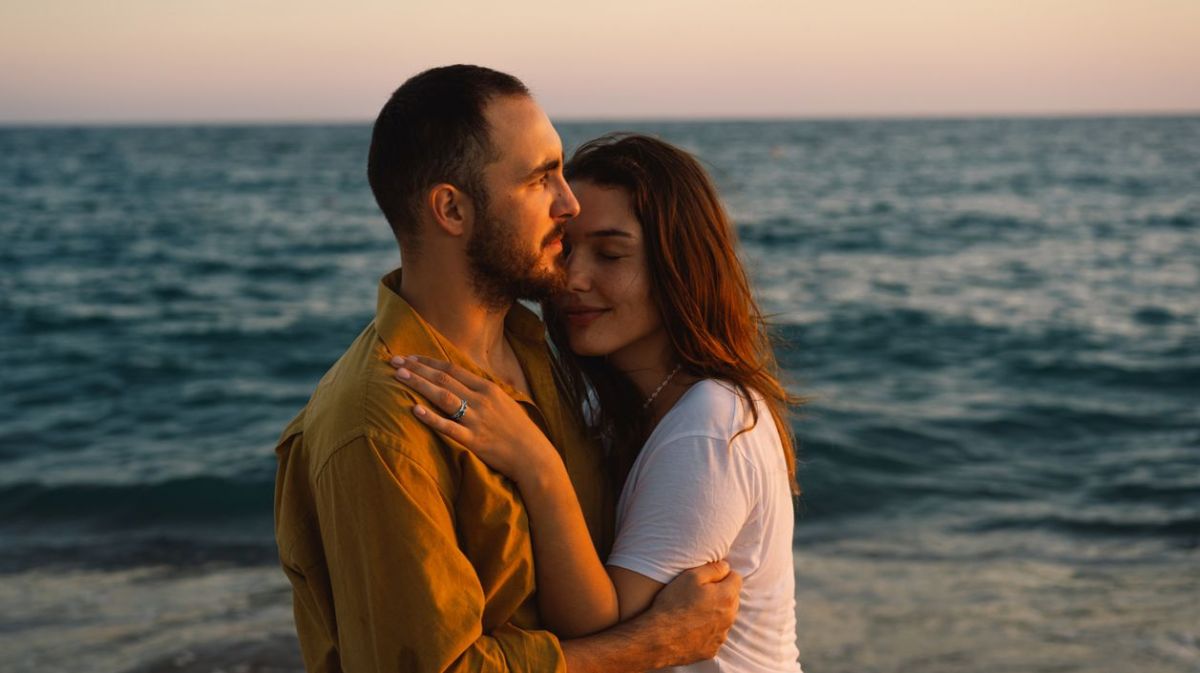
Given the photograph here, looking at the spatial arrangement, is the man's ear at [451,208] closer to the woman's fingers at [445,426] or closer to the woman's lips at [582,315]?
the woman's fingers at [445,426]

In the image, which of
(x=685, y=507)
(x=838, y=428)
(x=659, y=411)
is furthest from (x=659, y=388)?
(x=838, y=428)

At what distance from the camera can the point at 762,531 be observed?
8.22ft

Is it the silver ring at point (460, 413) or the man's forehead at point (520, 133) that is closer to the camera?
the silver ring at point (460, 413)

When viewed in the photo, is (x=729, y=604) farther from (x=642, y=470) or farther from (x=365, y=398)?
(x=365, y=398)

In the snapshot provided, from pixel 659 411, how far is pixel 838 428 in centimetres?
699

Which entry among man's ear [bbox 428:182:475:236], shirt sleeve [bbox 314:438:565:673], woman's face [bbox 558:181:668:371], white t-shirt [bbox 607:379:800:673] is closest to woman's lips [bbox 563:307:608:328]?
woman's face [bbox 558:181:668:371]

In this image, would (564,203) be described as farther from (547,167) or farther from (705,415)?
(705,415)

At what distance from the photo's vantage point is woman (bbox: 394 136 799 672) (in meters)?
2.23

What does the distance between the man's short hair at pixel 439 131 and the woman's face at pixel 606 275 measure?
446mm

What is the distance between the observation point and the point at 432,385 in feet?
6.94

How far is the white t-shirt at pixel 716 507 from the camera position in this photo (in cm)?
238

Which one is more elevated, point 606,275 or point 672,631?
point 606,275

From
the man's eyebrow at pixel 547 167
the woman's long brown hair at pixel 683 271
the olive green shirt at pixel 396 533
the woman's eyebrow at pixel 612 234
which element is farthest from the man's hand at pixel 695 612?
the man's eyebrow at pixel 547 167

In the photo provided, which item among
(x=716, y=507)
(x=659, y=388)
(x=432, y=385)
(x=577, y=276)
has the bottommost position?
(x=716, y=507)
